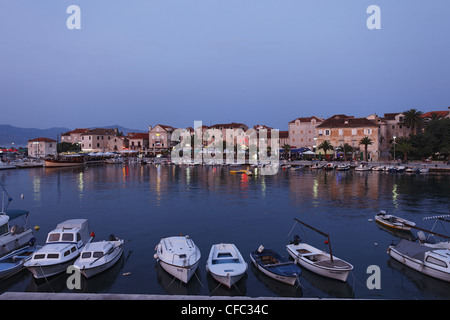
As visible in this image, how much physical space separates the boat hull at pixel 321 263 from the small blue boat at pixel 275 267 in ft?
3.12

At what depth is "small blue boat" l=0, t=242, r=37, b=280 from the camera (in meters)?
17.7

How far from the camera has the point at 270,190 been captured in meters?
51.1

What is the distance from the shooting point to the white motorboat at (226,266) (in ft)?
53.6

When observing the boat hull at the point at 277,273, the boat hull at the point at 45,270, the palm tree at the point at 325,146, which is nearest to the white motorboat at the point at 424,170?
the palm tree at the point at 325,146

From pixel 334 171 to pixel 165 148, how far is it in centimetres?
8450

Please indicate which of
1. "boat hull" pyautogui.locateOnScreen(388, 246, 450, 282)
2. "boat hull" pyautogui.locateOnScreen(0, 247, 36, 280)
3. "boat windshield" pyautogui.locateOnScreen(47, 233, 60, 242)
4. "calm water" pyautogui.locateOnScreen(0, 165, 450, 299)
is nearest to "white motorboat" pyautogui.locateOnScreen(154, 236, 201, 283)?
"calm water" pyautogui.locateOnScreen(0, 165, 450, 299)

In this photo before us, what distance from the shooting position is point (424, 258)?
18344mm

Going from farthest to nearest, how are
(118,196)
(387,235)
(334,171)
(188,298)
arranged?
(334,171)
(118,196)
(387,235)
(188,298)

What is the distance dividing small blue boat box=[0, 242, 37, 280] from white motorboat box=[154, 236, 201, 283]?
308 inches

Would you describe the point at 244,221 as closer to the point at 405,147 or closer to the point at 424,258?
the point at 424,258

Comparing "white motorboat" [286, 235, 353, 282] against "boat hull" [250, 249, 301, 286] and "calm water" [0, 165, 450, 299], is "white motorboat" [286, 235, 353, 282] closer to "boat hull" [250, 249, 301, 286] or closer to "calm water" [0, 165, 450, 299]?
"calm water" [0, 165, 450, 299]
